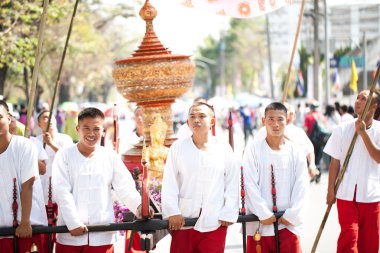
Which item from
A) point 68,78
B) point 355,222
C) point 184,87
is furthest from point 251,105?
point 355,222

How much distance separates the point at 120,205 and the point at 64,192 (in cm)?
252

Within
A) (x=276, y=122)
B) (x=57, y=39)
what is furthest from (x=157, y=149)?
(x=57, y=39)

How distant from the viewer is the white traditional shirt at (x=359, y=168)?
7445mm

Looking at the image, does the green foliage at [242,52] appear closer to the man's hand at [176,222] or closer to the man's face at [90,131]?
the man's face at [90,131]

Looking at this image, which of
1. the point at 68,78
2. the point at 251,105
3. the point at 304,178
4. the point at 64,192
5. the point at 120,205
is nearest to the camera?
the point at 64,192

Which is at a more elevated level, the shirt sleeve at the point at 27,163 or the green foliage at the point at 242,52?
the green foliage at the point at 242,52

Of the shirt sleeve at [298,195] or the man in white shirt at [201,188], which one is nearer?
the man in white shirt at [201,188]

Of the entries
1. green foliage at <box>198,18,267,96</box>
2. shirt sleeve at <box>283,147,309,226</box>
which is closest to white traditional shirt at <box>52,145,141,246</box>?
shirt sleeve at <box>283,147,309,226</box>

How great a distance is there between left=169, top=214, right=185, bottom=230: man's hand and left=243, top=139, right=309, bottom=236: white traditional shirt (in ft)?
2.33

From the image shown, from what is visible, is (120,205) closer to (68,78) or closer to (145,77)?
(145,77)

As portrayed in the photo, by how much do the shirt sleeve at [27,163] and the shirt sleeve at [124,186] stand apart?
0.65m

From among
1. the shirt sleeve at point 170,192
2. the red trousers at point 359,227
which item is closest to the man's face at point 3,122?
the shirt sleeve at point 170,192

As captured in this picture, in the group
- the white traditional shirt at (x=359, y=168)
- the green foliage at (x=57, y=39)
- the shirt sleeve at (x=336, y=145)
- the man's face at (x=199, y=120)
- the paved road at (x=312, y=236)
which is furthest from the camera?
the green foliage at (x=57, y=39)

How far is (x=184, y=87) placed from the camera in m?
10.7
